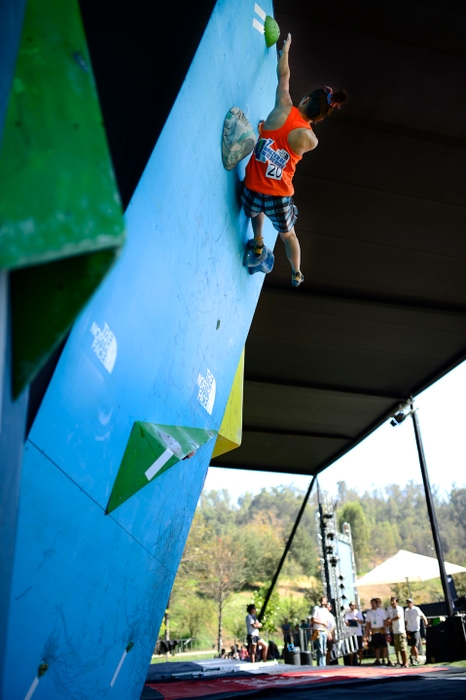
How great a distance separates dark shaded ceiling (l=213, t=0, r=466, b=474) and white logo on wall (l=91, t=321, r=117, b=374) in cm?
350

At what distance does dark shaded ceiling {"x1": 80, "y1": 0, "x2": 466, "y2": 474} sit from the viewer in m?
1.96

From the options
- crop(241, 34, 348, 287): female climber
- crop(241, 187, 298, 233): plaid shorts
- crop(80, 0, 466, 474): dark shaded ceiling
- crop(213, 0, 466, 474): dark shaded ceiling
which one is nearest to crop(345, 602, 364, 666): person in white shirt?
crop(213, 0, 466, 474): dark shaded ceiling

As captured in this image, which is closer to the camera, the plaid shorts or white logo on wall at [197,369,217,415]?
white logo on wall at [197,369,217,415]

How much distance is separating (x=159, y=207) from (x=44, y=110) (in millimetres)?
969

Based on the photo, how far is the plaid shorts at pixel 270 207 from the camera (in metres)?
2.83

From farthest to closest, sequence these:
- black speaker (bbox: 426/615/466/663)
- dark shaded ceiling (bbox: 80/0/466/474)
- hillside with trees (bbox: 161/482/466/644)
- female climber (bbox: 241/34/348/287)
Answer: hillside with trees (bbox: 161/482/466/644), black speaker (bbox: 426/615/466/663), female climber (bbox: 241/34/348/287), dark shaded ceiling (bbox: 80/0/466/474)

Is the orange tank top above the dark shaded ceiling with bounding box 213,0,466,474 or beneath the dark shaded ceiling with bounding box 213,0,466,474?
beneath

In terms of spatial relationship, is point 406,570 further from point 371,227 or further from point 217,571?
point 217,571

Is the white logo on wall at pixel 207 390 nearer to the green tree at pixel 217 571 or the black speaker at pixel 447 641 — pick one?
the black speaker at pixel 447 641

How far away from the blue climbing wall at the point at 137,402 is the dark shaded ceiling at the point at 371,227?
5.79ft

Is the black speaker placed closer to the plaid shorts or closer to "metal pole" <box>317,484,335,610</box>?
"metal pole" <box>317,484,335,610</box>

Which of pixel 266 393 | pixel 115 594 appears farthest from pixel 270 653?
pixel 115 594

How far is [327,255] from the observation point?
643 centimetres

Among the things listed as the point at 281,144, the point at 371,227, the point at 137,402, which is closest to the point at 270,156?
the point at 281,144
